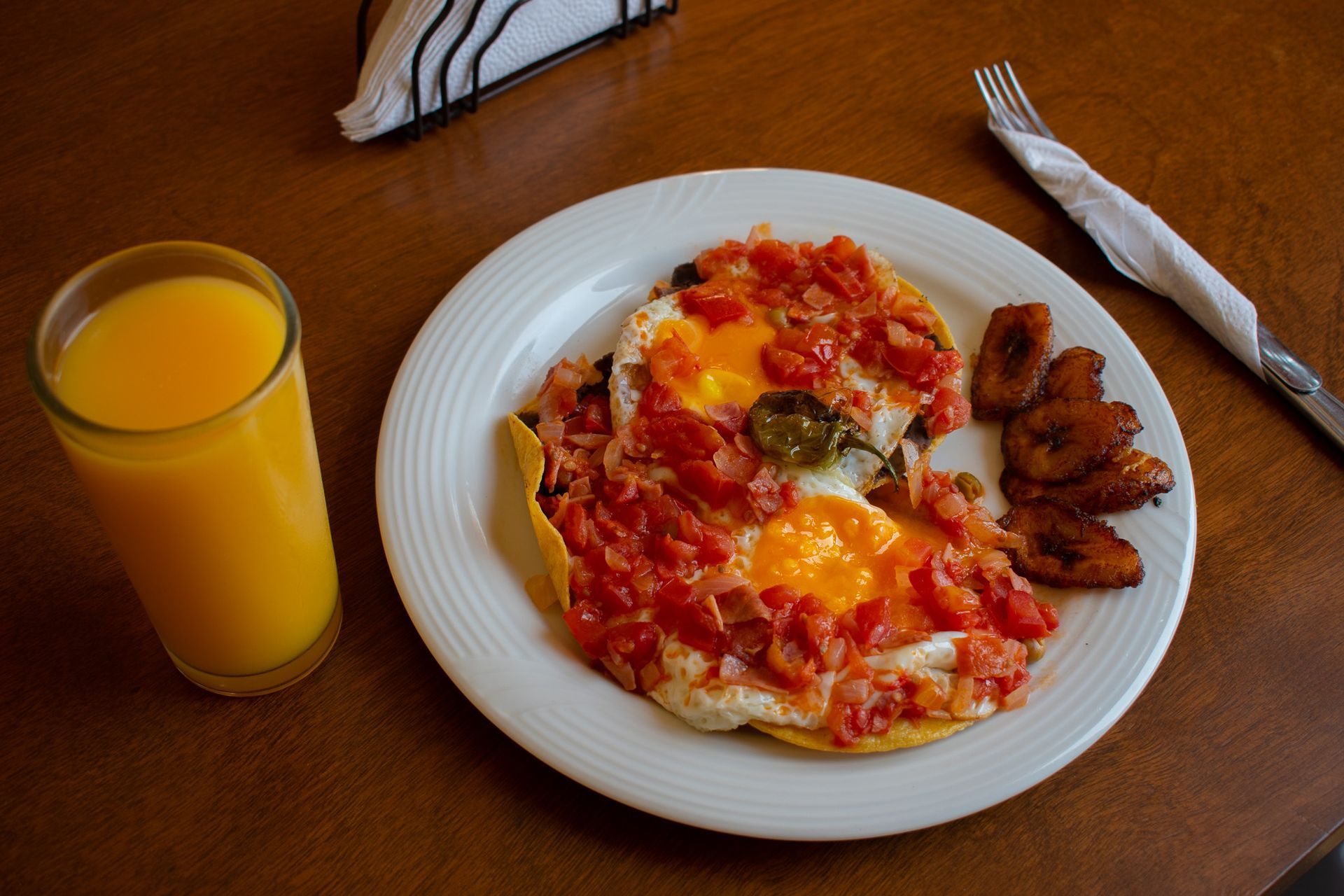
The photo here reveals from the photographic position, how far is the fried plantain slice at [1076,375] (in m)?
2.62

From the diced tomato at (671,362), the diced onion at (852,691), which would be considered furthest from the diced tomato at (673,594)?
the diced tomato at (671,362)

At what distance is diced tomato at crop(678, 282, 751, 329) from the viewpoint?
264 centimetres

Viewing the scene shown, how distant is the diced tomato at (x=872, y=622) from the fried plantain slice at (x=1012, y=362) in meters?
0.77

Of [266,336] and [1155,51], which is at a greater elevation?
[266,336]

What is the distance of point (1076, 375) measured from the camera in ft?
8.65

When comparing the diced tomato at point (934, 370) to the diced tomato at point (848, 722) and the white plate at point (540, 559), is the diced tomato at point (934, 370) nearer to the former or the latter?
the white plate at point (540, 559)

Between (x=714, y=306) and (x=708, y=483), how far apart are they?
0.55m

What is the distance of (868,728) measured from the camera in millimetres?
1995

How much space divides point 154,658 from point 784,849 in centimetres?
135

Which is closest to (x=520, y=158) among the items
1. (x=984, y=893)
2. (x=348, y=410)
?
(x=348, y=410)

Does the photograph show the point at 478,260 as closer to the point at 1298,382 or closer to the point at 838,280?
the point at 838,280

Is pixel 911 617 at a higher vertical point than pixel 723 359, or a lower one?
lower

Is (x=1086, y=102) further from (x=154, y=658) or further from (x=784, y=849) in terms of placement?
(x=154, y=658)

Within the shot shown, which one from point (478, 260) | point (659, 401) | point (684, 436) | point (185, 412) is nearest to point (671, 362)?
point (659, 401)
